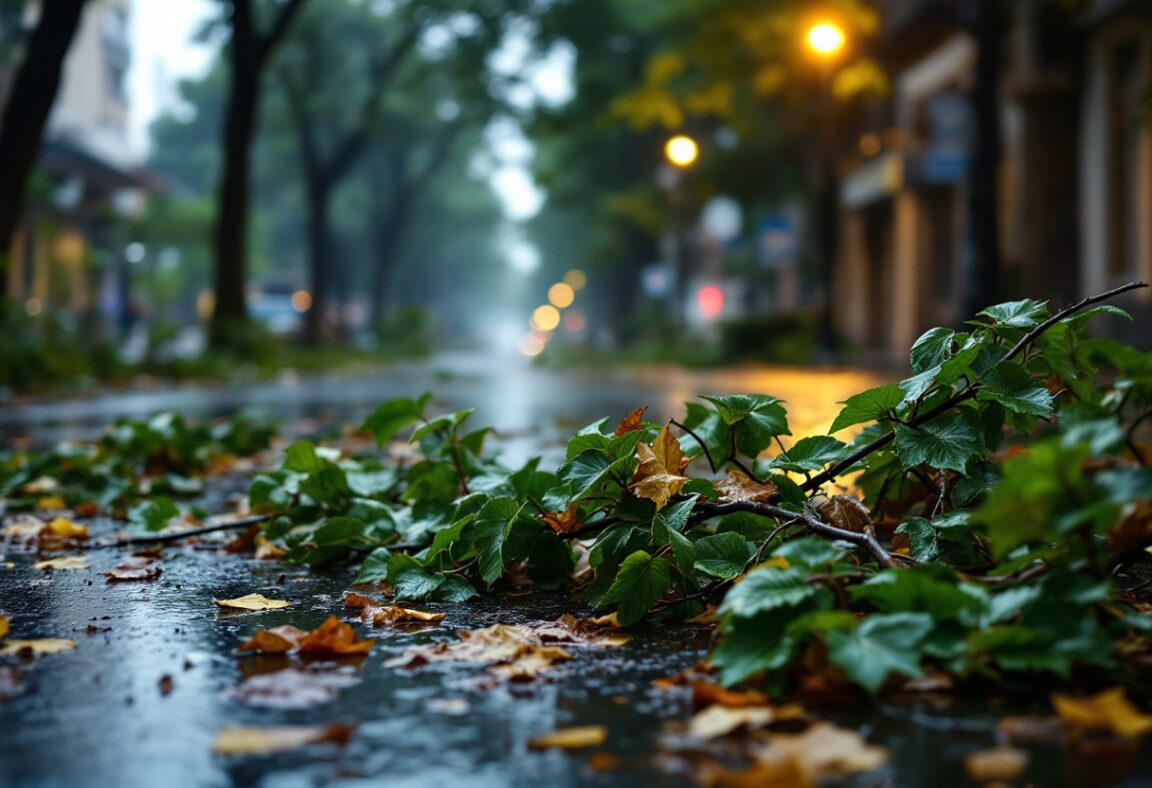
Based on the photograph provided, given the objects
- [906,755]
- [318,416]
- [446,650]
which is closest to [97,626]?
[446,650]

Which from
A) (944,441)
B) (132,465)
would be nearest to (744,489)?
(944,441)

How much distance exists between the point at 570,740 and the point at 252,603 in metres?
1.57

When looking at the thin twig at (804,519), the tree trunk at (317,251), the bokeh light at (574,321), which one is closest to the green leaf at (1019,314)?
the thin twig at (804,519)

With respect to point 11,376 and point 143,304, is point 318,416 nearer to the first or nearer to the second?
point 11,376

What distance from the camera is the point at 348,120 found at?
56.6 metres

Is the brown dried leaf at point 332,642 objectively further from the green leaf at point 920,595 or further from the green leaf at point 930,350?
the green leaf at point 930,350

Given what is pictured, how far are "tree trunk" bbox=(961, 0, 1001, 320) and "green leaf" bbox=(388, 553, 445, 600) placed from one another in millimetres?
13323

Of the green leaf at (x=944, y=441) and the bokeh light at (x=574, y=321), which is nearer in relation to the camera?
the green leaf at (x=944, y=441)

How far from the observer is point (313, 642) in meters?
3.23

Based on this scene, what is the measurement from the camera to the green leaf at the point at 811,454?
3883mm

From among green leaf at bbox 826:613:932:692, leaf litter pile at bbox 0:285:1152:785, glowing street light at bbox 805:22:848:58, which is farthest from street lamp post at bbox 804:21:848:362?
green leaf at bbox 826:613:932:692

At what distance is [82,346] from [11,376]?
2.74 metres

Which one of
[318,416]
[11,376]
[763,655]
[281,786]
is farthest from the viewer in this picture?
[11,376]

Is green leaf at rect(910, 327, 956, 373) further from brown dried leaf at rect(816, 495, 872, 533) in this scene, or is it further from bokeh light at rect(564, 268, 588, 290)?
bokeh light at rect(564, 268, 588, 290)
